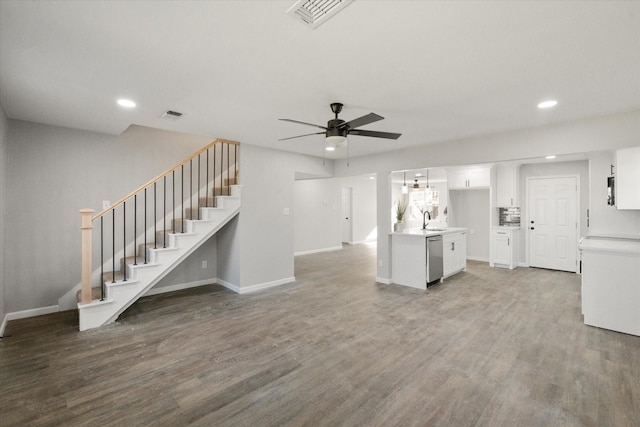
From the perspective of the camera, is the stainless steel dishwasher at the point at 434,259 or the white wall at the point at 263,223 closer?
the white wall at the point at 263,223

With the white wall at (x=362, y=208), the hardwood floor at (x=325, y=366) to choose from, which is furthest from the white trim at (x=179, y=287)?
the white wall at (x=362, y=208)

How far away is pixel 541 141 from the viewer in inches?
151

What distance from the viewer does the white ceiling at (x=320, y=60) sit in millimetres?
1672

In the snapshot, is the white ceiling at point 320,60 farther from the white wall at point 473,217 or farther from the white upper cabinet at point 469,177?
the white wall at point 473,217

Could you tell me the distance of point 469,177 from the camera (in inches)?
284

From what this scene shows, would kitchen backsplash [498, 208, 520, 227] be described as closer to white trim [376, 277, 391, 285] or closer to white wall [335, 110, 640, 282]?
white wall [335, 110, 640, 282]

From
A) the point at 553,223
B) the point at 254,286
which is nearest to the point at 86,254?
the point at 254,286

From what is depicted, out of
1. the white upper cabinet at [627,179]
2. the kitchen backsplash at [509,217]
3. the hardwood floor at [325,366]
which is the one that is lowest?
the hardwood floor at [325,366]

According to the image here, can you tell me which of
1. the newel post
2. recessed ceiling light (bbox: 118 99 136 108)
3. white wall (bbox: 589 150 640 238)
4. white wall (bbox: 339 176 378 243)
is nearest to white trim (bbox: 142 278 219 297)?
the newel post

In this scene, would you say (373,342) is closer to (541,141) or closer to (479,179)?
(541,141)

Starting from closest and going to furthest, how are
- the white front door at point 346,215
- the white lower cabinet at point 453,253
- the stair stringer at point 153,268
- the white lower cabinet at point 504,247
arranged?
the stair stringer at point 153,268
the white lower cabinet at point 453,253
the white lower cabinet at point 504,247
the white front door at point 346,215

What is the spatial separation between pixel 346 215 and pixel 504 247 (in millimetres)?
5335

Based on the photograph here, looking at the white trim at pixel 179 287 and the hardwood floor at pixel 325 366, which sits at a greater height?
the white trim at pixel 179 287

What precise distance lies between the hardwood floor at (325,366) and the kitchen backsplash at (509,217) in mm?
2783
